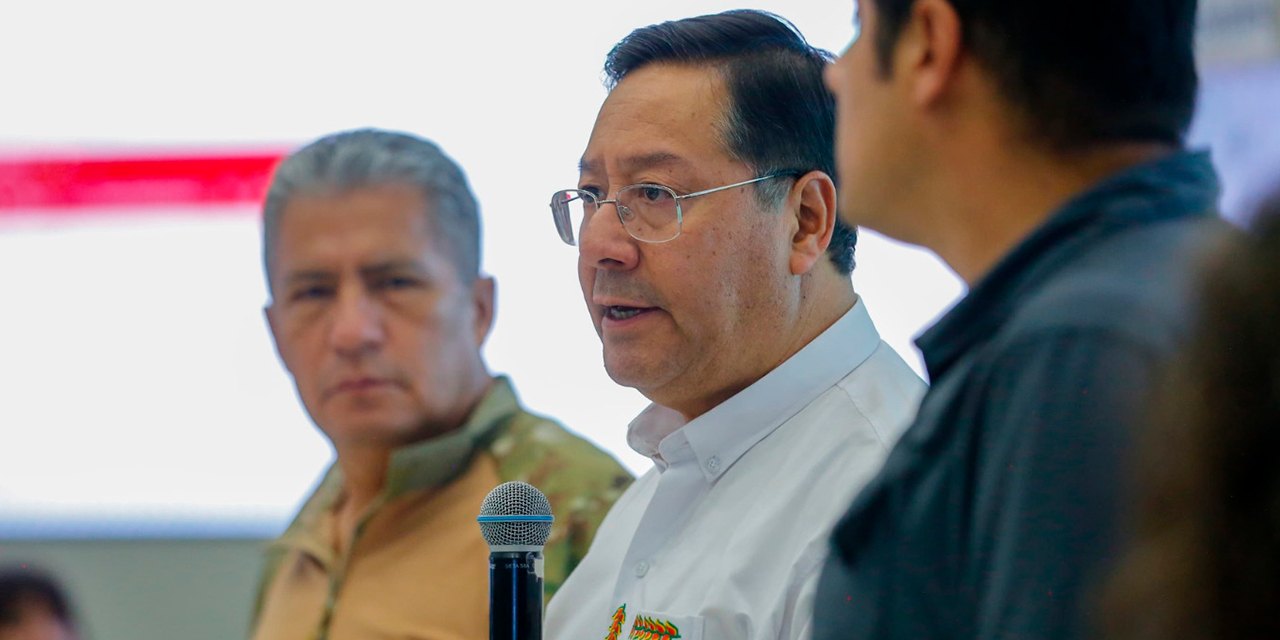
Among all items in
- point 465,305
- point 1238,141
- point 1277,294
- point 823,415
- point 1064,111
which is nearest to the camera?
point 1277,294

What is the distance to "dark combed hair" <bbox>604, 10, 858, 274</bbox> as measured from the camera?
1.73 m

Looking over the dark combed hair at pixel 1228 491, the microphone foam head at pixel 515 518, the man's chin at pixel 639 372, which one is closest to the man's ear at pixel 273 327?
the man's chin at pixel 639 372

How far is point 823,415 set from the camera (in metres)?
1.61

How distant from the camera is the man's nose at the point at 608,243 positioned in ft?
5.63

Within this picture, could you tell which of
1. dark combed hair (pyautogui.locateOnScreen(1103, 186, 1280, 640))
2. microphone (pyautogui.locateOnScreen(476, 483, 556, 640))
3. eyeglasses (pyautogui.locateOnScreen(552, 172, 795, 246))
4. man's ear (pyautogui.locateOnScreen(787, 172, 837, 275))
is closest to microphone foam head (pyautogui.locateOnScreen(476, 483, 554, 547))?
microphone (pyautogui.locateOnScreen(476, 483, 556, 640))

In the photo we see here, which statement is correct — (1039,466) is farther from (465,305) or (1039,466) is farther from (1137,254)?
(465,305)

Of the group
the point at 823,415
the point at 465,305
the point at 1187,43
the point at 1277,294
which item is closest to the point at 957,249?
the point at 1187,43

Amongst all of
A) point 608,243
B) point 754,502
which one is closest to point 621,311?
point 608,243

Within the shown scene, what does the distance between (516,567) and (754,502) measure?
42cm

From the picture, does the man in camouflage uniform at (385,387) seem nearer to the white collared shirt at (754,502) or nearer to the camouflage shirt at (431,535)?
the camouflage shirt at (431,535)

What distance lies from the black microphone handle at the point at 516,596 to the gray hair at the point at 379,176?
1.30 m

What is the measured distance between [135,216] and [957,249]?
219cm

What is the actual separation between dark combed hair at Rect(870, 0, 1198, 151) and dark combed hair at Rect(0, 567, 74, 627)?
2387 mm

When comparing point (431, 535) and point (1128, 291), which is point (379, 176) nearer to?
point (431, 535)
